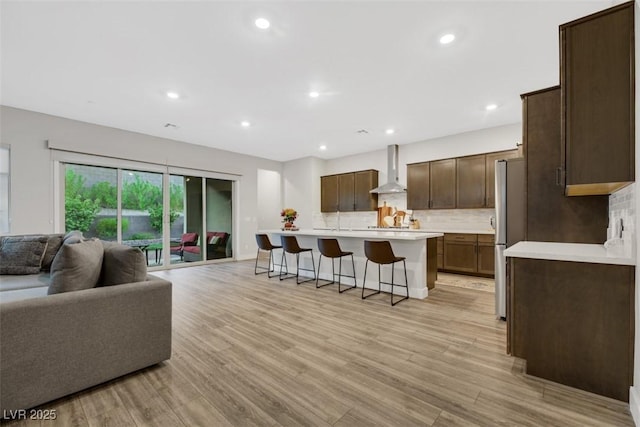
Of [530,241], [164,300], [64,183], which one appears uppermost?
[64,183]

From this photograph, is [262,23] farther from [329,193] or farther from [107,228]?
[329,193]

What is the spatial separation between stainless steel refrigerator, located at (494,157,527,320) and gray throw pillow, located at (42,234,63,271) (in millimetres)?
5032

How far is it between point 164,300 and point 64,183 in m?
4.49


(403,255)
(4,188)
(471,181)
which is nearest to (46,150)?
(4,188)

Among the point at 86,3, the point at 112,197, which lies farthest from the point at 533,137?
the point at 112,197

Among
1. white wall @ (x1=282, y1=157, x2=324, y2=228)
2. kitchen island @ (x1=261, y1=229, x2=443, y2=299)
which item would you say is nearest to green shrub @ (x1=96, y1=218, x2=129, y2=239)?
kitchen island @ (x1=261, y1=229, x2=443, y2=299)

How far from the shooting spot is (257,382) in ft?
6.37

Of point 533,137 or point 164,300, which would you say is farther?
point 533,137

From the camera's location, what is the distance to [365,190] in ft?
23.9

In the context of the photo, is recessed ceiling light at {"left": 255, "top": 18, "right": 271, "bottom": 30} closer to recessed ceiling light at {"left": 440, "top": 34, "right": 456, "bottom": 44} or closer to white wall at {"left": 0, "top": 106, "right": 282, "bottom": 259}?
recessed ceiling light at {"left": 440, "top": 34, "right": 456, "bottom": 44}

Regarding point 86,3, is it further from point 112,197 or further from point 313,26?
point 112,197

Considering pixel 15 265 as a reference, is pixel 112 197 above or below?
above

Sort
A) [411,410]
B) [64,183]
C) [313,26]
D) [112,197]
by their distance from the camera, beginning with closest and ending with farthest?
[411,410]
[313,26]
[64,183]
[112,197]

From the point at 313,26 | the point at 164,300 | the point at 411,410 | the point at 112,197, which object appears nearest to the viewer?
the point at 411,410
